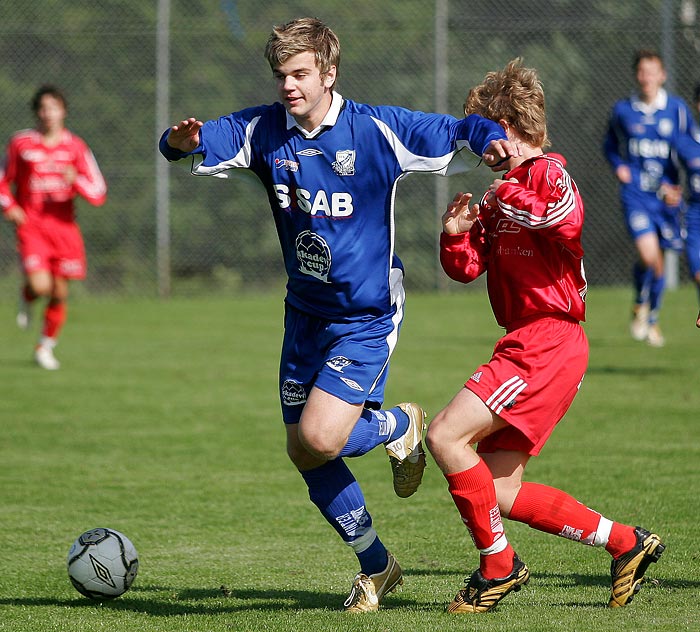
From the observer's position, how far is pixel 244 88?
17.8 metres

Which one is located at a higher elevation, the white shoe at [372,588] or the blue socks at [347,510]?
the blue socks at [347,510]

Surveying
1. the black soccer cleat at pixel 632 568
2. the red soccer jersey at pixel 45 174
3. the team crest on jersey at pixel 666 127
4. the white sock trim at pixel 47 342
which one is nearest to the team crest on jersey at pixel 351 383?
the black soccer cleat at pixel 632 568

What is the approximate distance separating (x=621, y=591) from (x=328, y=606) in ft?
3.31

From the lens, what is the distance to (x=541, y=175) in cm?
413

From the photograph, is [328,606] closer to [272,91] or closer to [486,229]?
[486,229]

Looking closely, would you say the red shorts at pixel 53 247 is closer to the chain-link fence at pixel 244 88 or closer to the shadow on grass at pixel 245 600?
the chain-link fence at pixel 244 88

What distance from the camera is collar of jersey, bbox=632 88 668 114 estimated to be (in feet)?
37.7

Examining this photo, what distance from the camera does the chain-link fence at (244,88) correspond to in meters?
17.3

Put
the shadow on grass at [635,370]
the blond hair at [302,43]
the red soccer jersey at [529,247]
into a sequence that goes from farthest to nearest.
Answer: the shadow on grass at [635,370] < the blond hair at [302,43] < the red soccer jersey at [529,247]

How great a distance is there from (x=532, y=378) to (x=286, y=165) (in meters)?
1.12

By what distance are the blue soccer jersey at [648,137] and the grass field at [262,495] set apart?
5.26ft

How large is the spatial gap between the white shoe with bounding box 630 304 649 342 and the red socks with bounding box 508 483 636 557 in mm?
7851

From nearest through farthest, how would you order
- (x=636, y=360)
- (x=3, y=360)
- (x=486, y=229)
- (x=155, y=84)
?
1. (x=486, y=229)
2. (x=636, y=360)
3. (x=3, y=360)
4. (x=155, y=84)

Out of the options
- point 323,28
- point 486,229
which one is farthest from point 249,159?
point 486,229
